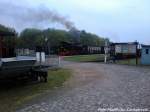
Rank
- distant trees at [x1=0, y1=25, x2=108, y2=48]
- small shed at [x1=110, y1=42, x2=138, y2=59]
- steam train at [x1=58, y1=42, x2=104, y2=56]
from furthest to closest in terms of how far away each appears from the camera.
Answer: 1. distant trees at [x1=0, y1=25, x2=108, y2=48]
2. steam train at [x1=58, y1=42, x2=104, y2=56]
3. small shed at [x1=110, y1=42, x2=138, y2=59]

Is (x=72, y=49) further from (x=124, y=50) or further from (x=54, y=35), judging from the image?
(x=54, y=35)

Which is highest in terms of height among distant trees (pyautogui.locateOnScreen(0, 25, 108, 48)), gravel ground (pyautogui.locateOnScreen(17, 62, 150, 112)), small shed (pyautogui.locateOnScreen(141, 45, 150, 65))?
distant trees (pyautogui.locateOnScreen(0, 25, 108, 48))

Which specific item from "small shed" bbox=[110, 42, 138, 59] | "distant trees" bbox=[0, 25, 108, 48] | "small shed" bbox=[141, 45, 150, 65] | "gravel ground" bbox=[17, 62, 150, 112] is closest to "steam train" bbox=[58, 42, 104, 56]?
"distant trees" bbox=[0, 25, 108, 48]

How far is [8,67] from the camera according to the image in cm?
1228

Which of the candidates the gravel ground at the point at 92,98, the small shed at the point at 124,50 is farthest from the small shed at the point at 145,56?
the gravel ground at the point at 92,98

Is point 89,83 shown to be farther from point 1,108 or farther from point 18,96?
point 1,108

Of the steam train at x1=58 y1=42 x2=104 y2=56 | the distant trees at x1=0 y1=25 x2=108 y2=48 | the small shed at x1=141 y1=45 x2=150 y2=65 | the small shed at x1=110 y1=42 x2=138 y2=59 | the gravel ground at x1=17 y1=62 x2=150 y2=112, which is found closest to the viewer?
the gravel ground at x1=17 y1=62 x2=150 y2=112

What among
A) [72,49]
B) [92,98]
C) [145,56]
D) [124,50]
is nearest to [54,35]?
[72,49]

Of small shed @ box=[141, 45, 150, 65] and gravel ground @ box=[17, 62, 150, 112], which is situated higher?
small shed @ box=[141, 45, 150, 65]

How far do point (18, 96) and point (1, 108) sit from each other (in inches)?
83.9

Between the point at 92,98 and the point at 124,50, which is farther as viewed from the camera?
the point at 124,50

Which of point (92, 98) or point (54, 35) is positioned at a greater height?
point (54, 35)

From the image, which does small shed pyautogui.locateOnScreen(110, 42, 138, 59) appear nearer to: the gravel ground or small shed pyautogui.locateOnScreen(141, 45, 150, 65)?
small shed pyautogui.locateOnScreen(141, 45, 150, 65)

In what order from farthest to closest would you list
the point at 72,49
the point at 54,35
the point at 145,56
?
the point at 54,35 → the point at 72,49 → the point at 145,56
